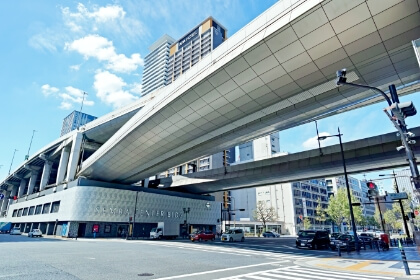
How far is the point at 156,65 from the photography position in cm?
14425

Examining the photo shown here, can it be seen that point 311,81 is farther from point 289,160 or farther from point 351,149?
point 289,160

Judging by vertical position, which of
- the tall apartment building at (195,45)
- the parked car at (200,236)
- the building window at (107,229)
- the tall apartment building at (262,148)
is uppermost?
the tall apartment building at (195,45)

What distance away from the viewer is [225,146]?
3092cm

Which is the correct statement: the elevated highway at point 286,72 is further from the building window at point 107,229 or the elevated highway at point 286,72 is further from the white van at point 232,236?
the building window at point 107,229

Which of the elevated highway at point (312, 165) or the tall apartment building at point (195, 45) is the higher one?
the tall apartment building at point (195, 45)

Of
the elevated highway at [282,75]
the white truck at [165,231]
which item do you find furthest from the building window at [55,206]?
the elevated highway at [282,75]

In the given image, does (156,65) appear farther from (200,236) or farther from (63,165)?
(200,236)

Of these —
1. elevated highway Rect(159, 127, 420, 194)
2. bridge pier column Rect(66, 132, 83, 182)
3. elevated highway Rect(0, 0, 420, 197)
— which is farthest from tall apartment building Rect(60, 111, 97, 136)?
elevated highway Rect(0, 0, 420, 197)

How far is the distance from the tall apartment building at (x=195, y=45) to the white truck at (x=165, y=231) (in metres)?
75.7

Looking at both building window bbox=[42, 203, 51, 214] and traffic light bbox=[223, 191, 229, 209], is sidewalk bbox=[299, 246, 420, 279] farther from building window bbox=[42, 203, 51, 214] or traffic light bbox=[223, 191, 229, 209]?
traffic light bbox=[223, 191, 229, 209]

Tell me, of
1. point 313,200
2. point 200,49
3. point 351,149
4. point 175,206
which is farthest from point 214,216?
point 200,49

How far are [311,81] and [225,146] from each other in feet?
52.7

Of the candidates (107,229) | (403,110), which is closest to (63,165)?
(107,229)

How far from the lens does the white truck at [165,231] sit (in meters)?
42.4
